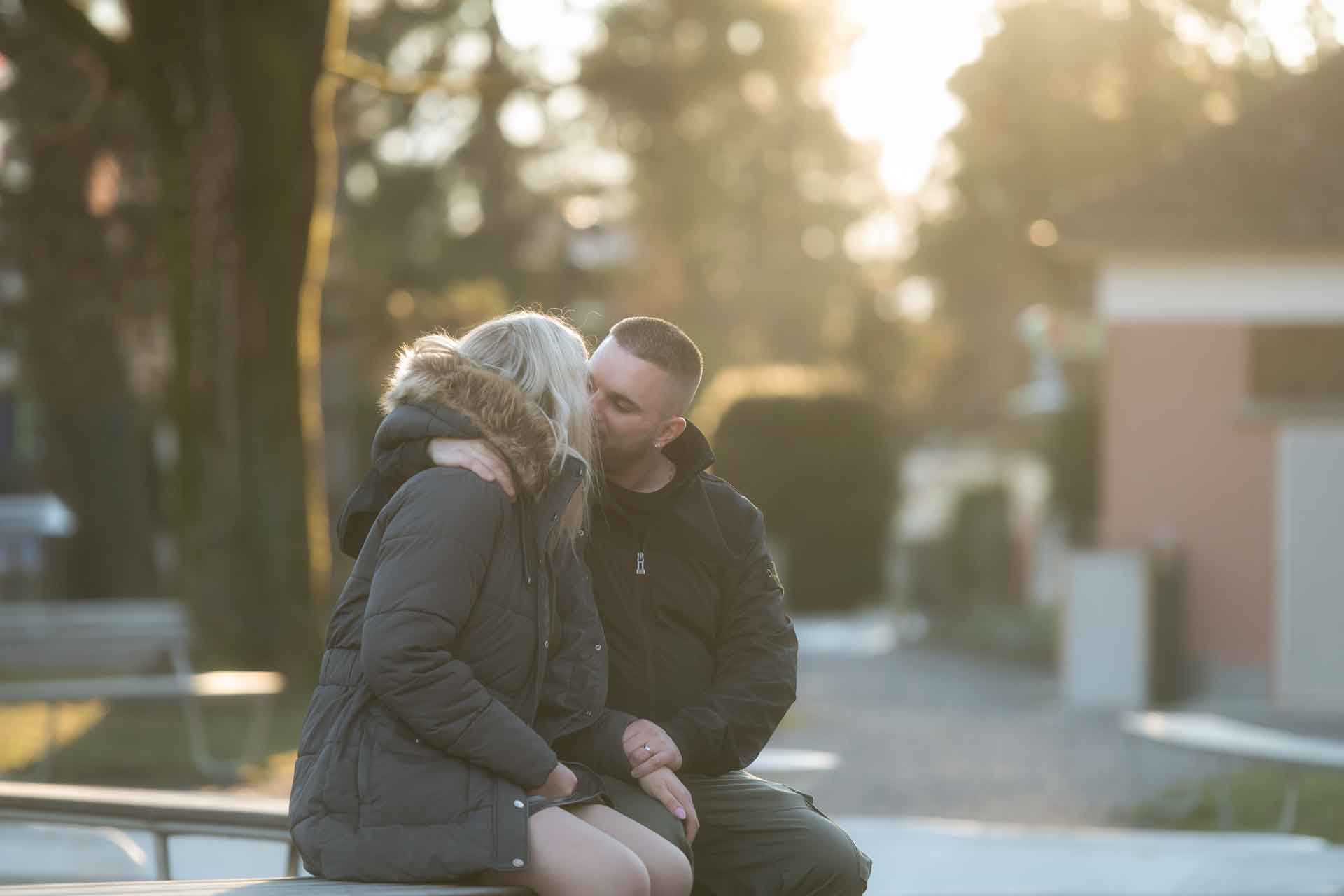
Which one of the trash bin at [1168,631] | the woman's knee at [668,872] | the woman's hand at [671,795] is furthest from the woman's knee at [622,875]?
the trash bin at [1168,631]

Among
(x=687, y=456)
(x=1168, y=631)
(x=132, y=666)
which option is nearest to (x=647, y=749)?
(x=687, y=456)

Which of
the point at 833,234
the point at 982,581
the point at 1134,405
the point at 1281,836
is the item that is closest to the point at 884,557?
the point at 982,581

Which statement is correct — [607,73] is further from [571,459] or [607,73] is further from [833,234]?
[833,234]

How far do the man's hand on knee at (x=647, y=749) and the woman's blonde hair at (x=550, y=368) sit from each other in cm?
49

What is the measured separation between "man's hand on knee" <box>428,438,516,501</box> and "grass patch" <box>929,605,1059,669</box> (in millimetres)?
16284

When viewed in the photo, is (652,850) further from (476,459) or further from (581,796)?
(476,459)

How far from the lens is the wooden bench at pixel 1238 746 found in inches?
319

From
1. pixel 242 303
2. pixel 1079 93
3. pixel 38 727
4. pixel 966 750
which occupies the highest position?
pixel 1079 93

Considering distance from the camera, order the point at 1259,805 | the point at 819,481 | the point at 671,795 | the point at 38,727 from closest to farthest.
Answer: the point at 671,795
the point at 1259,805
the point at 38,727
the point at 819,481

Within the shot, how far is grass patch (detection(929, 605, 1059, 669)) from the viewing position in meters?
20.2

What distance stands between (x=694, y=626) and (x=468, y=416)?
98cm

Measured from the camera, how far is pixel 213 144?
12.7 m

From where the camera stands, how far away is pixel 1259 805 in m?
9.69

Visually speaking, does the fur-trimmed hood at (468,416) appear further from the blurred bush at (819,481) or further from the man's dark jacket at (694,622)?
the blurred bush at (819,481)
